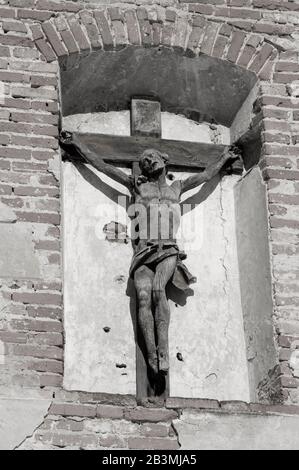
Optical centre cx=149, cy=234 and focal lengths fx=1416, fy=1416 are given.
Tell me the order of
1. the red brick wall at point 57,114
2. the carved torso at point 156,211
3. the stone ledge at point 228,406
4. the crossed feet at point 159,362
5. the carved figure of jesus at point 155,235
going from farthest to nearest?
the carved torso at point 156,211, the carved figure of jesus at point 155,235, the crossed feet at point 159,362, the red brick wall at point 57,114, the stone ledge at point 228,406

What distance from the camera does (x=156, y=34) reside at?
8.58 meters

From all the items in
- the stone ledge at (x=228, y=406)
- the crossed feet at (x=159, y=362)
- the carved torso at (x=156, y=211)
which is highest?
the carved torso at (x=156, y=211)

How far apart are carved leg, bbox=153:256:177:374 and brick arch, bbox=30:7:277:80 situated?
1381 millimetres

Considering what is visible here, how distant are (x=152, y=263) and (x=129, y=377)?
66 centimetres

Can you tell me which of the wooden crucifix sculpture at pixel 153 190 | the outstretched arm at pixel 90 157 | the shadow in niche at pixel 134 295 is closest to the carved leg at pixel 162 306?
the wooden crucifix sculpture at pixel 153 190

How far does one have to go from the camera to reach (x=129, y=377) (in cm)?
793

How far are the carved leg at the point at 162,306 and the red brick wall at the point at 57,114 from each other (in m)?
0.56

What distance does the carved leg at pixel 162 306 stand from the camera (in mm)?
7781

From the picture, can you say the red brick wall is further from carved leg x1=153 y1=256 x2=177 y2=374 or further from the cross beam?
carved leg x1=153 y1=256 x2=177 y2=374

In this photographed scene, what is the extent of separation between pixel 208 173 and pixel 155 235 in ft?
2.06

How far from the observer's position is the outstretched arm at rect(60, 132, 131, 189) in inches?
330

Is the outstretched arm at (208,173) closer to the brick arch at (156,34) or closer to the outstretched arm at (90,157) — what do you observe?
the outstretched arm at (90,157)

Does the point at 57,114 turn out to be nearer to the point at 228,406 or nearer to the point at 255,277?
the point at 255,277

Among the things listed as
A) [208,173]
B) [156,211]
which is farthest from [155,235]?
[208,173]
